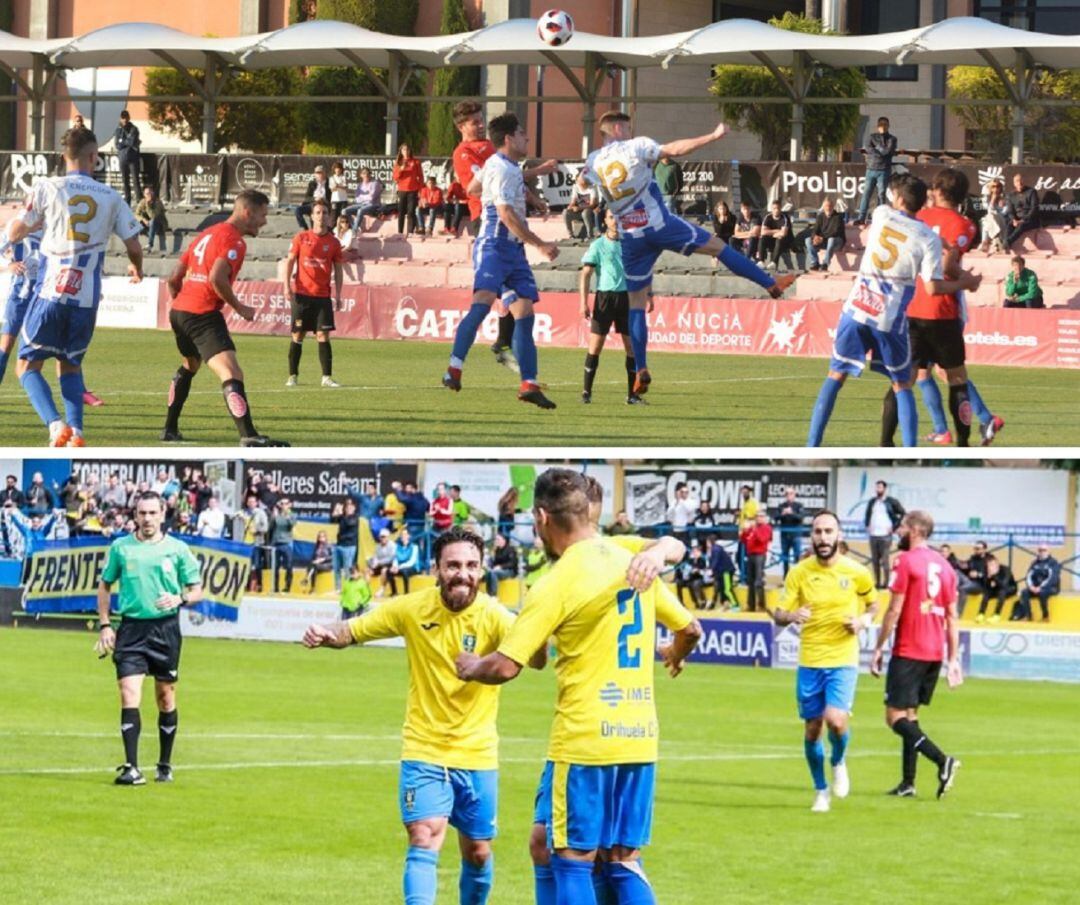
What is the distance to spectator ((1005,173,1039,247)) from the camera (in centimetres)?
3516

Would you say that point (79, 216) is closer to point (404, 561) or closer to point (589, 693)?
point (589, 693)

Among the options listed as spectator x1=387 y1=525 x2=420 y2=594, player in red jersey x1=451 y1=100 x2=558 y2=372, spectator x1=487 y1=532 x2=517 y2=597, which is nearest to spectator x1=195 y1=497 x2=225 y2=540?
spectator x1=387 y1=525 x2=420 y2=594

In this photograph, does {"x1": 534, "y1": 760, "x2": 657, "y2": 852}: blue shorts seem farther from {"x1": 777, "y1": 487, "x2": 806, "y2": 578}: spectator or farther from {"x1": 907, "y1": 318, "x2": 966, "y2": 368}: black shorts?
{"x1": 777, "y1": 487, "x2": 806, "y2": 578}: spectator

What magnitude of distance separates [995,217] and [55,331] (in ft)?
76.8

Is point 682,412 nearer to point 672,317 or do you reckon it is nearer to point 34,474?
point 672,317

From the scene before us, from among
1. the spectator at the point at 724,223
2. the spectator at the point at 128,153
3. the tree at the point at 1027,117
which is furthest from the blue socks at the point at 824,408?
the tree at the point at 1027,117

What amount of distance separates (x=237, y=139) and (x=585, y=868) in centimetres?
4736

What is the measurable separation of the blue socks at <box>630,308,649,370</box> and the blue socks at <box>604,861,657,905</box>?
10985 millimetres

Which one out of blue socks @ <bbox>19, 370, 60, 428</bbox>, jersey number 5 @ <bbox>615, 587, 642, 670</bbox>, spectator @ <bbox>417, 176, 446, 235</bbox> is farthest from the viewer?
spectator @ <bbox>417, 176, 446, 235</bbox>

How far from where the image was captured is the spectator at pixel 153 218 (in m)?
40.4

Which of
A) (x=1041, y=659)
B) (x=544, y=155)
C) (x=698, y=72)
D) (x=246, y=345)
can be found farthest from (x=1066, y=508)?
(x=698, y=72)

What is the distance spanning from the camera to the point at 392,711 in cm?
2109

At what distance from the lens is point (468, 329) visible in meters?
17.8

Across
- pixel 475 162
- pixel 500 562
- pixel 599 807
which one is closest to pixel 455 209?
pixel 500 562
